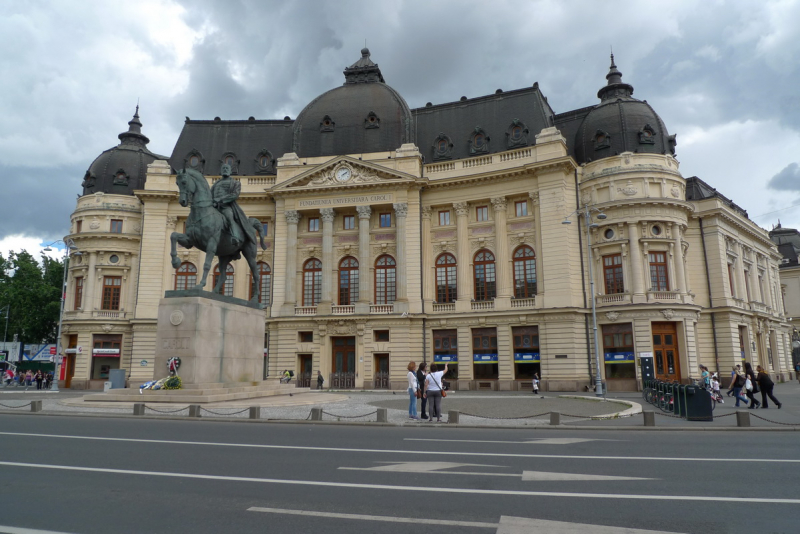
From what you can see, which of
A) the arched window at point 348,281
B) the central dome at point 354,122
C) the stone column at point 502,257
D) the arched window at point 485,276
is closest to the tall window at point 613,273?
the stone column at point 502,257

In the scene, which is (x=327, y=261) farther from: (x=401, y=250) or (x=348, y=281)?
(x=401, y=250)

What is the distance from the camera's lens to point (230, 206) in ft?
86.6

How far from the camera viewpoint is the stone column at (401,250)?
45.0 metres

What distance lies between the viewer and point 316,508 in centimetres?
649

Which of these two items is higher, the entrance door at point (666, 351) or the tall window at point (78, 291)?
the tall window at point (78, 291)

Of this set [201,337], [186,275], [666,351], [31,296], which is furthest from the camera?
[31,296]

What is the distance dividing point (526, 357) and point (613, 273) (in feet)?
30.3

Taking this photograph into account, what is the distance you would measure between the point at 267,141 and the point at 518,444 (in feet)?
156

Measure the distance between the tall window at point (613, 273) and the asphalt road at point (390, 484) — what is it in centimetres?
2958

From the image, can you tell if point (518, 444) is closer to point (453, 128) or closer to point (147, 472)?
point (147, 472)

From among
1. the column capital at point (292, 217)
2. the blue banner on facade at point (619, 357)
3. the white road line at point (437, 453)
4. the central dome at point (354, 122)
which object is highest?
the central dome at point (354, 122)

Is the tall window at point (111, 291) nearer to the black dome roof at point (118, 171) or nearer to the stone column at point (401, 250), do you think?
the black dome roof at point (118, 171)

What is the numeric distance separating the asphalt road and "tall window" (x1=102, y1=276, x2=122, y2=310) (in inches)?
1608

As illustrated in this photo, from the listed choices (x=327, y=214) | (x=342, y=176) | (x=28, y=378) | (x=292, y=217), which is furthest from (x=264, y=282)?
(x=28, y=378)
